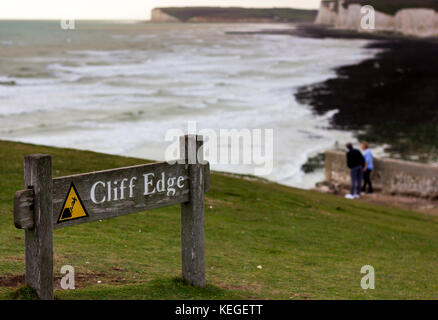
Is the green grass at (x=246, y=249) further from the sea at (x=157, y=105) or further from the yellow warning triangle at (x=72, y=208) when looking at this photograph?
the sea at (x=157, y=105)

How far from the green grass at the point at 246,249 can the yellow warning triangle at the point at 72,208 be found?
0.85 m

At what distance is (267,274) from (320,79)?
191 feet

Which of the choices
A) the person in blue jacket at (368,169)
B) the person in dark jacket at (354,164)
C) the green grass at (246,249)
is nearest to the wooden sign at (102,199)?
the green grass at (246,249)

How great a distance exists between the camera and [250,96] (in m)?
53.4

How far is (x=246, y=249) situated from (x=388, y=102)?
127 feet

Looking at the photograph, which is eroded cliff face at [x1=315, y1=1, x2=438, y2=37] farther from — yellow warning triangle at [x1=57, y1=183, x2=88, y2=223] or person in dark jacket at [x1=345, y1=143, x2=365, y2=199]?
yellow warning triangle at [x1=57, y1=183, x2=88, y2=223]

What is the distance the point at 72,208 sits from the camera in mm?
5684

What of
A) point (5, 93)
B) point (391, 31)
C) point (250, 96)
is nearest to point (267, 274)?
point (250, 96)

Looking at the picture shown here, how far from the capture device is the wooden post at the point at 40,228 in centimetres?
537

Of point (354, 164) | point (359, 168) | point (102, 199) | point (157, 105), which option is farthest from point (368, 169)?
point (157, 105)

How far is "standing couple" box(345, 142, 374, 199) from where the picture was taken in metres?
19.2

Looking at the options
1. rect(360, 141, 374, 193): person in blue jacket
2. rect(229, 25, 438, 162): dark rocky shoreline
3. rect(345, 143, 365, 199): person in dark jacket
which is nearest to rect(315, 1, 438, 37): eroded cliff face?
rect(229, 25, 438, 162): dark rocky shoreline
